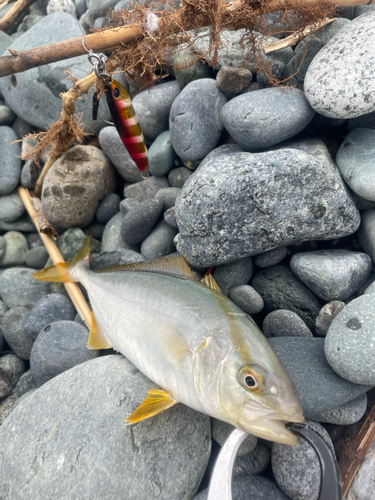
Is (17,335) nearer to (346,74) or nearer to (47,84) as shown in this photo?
(47,84)

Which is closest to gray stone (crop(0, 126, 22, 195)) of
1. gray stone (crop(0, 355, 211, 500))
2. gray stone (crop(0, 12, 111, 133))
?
gray stone (crop(0, 12, 111, 133))

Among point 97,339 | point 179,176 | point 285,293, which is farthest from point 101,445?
point 179,176

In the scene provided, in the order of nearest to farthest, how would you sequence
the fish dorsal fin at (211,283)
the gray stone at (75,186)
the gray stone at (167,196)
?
Result: the fish dorsal fin at (211,283)
the gray stone at (167,196)
the gray stone at (75,186)

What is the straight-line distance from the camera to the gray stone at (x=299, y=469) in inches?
68.1

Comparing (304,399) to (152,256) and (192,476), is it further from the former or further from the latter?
(152,256)

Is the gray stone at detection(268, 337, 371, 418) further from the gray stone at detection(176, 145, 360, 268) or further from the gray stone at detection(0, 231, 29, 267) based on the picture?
the gray stone at detection(0, 231, 29, 267)

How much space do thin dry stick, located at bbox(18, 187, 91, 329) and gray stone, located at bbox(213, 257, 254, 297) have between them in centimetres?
118

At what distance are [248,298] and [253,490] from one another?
1158mm

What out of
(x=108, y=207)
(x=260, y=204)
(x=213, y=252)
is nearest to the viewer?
(x=260, y=204)

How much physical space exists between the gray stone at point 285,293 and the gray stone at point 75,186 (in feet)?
6.57

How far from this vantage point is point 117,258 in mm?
2893

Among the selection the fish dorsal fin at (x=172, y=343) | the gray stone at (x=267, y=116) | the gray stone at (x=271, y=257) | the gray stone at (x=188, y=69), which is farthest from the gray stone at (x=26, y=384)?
the gray stone at (x=188, y=69)

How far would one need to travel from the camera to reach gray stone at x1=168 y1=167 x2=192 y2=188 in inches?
130

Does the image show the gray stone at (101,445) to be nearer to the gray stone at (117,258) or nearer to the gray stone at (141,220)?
the gray stone at (117,258)
